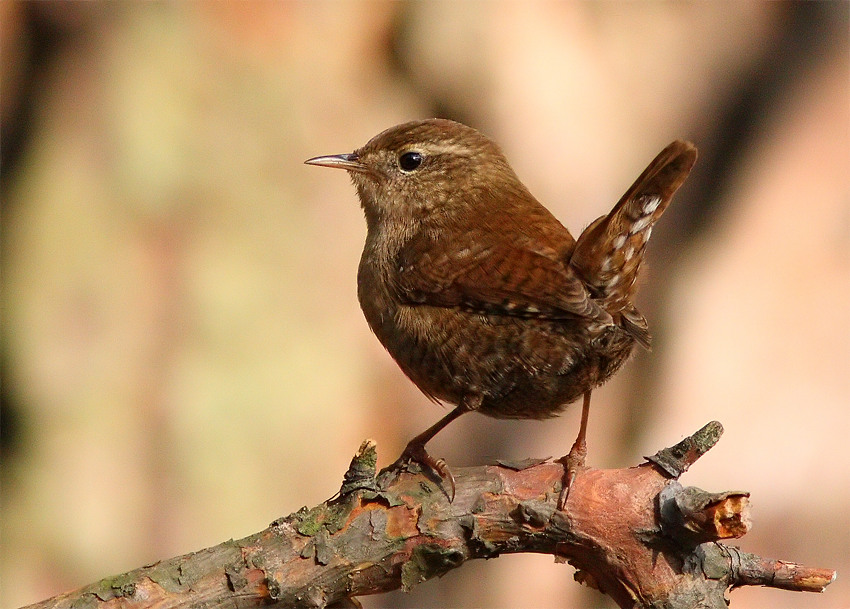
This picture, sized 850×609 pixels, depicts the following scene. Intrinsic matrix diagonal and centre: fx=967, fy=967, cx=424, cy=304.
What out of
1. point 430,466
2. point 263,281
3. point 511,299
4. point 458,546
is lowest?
point 458,546

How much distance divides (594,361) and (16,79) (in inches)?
188

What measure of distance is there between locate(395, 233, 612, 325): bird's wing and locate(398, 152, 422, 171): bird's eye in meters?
0.38

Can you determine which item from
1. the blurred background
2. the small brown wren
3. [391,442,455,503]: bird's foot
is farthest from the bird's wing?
the blurred background

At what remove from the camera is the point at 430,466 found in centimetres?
251

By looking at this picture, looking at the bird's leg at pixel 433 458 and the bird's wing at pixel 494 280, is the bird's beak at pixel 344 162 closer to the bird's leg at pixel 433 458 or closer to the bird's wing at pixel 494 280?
the bird's wing at pixel 494 280

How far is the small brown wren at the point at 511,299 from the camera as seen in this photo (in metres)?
2.51

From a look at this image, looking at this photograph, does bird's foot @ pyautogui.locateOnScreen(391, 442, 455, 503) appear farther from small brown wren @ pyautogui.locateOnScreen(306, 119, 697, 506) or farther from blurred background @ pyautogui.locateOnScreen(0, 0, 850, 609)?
blurred background @ pyautogui.locateOnScreen(0, 0, 850, 609)

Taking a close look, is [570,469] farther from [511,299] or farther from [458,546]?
[511,299]

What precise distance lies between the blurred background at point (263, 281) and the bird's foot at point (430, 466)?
3.26m

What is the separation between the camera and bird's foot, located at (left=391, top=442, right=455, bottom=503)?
244cm

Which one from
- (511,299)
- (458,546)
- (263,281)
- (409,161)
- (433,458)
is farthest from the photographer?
(263,281)

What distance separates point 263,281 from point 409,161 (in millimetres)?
2796

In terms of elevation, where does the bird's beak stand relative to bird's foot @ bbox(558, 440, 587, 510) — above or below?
above

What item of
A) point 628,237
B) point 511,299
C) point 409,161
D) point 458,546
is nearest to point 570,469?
point 458,546
